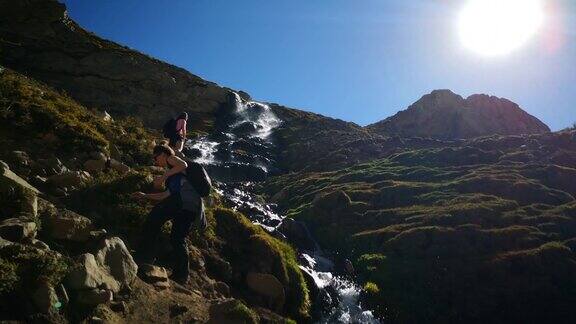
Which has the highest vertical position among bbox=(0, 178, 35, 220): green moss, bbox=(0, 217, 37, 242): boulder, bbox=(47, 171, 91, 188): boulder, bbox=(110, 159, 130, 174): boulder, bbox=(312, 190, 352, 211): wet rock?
bbox=(312, 190, 352, 211): wet rock

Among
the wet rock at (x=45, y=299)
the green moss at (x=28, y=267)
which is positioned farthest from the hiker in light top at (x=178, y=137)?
the wet rock at (x=45, y=299)

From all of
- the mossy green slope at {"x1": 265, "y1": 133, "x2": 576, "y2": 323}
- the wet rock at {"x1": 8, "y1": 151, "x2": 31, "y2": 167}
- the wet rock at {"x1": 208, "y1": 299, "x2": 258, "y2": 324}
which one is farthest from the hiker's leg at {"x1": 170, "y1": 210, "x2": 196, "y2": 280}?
the mossy green slope at {"x1": 265, "y1": 133, "x2": 576, "y2": 323}

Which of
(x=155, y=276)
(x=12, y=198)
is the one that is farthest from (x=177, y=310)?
(x=12, y=198)

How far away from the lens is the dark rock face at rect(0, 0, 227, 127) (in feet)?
230

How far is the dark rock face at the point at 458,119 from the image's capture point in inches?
3839

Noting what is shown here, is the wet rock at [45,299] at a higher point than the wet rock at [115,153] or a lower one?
lower

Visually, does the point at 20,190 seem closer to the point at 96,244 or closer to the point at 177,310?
the point at 96,244

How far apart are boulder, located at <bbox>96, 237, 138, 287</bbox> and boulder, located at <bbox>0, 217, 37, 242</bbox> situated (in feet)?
4.44

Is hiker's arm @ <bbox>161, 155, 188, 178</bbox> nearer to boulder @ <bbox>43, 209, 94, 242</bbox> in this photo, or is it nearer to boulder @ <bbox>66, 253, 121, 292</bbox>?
boulder @ <bbox>43, 209, 94, 242</bbox>

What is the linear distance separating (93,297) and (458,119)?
99.7 metres

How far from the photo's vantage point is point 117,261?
10.3 metres

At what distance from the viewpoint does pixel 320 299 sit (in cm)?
1847

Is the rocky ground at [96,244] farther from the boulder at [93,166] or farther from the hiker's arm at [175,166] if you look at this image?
the hiker's arm at [175,166]

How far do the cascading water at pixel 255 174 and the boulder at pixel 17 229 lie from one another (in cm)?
1064
